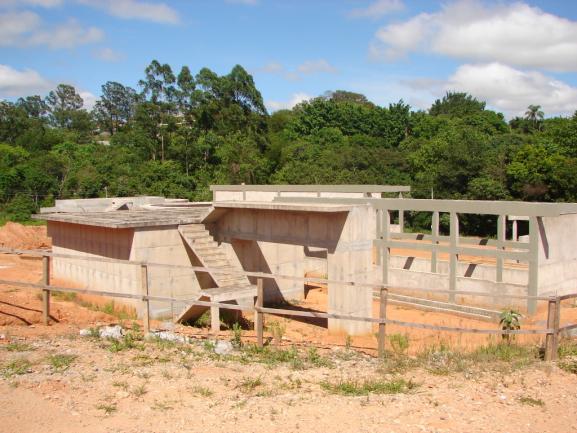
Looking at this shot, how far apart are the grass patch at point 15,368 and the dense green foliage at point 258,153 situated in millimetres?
27811

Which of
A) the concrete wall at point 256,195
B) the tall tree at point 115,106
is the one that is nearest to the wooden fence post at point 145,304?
the concrete wall at point 256,195

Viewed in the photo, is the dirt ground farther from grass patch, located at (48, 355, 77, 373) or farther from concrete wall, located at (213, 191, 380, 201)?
concrete wall, located at (213, 191, 380, 201)

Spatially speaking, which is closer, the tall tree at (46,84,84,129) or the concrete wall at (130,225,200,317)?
the concrete wall at (130,225,200,317)

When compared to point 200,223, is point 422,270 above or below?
below

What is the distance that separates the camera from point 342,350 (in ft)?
31.3

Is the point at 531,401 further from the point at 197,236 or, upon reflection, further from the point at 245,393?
the point at 197,236

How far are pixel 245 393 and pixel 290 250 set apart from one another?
11.4 meters

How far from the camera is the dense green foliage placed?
113ft

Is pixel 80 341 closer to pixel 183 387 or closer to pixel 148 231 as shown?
pixel 183 387

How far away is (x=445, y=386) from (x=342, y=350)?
309 centimetres

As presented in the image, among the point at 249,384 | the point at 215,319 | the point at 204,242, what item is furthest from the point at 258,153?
the point at 249,384

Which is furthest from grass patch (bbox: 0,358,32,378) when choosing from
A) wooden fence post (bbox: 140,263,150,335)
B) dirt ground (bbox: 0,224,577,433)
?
wooden fence post (bbox: 140,263,150,335)

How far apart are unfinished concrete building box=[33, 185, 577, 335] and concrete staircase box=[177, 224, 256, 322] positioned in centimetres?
3

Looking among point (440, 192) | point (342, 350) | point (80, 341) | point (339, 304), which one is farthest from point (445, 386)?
point (440, 192)
